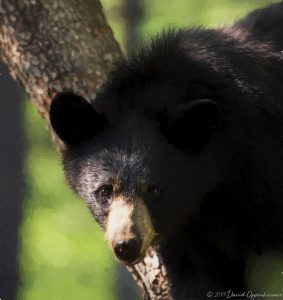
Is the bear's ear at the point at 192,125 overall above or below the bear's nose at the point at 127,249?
above

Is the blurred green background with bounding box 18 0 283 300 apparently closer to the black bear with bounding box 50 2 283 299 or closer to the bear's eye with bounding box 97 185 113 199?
the black bear with bounding box 50 2 283 299

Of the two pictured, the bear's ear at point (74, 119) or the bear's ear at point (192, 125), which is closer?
the bear's ear at point (192, 125)

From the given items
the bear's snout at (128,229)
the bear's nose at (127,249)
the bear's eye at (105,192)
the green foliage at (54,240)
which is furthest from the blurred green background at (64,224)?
the bear's nose at (127,249)

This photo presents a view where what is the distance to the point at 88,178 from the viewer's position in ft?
11.1

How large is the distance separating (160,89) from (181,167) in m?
0.35

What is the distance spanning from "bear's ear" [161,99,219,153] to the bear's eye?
13.0 inches

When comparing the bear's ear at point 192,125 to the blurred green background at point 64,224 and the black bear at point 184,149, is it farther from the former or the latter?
the blurred green background at point 64,224

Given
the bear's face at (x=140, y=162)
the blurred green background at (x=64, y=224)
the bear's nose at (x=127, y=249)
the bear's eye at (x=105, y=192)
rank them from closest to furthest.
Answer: the bear's nose at (x=127, y=249)
the bear's face at (x=140, y=162)
the bear's eye at (x=105, y=192)
the blurred green background at (x=64, y=224)

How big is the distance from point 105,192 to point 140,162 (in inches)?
8.1

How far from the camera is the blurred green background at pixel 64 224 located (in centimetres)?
556

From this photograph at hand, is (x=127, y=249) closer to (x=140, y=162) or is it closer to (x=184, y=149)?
(x=140, y=162)

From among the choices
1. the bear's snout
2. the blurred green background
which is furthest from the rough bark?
the blurred green background

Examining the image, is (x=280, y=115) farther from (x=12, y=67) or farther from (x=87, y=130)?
(x=12, y=67)

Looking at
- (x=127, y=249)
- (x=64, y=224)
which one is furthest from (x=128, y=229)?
(x=64, y=224)
